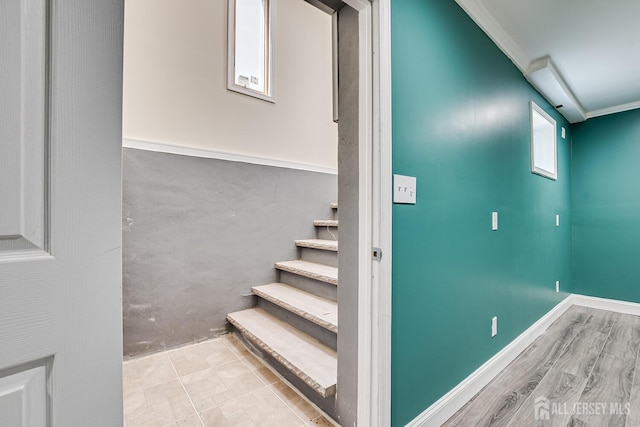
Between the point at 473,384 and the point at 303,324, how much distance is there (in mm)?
1064

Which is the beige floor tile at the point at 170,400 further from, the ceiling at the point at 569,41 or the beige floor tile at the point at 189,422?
the ceiling at the point at 569,41

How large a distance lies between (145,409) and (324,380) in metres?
0.92

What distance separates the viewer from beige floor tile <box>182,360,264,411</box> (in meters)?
1.48

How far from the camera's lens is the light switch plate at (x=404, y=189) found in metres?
1.18

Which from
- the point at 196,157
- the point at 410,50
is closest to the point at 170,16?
the point at 196,157

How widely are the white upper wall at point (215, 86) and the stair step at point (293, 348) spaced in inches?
55.7

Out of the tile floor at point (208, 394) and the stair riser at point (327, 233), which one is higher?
the stair riser at point (327, 233)

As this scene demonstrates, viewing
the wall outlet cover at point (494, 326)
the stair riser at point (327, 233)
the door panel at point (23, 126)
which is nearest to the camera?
the door panel at point (23, 126)

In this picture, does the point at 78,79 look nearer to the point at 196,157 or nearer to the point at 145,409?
the point at 145,409

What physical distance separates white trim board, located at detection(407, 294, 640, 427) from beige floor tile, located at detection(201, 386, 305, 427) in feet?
1.93

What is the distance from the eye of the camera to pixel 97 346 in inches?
22.9

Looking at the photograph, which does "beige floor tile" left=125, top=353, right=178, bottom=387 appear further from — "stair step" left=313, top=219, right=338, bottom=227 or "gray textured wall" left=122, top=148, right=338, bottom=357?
"stair step" left=313, top=219, right=338, bottom=227

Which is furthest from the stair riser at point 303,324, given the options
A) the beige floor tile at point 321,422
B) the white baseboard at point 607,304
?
the white baseboard at point 607,304

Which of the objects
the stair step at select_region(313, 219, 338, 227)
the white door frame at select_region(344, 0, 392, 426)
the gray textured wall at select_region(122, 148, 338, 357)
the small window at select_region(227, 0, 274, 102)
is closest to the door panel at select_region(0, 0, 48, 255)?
the white door frame at select_region(344, 0, 392, 426)
